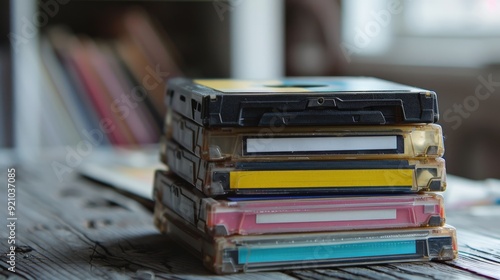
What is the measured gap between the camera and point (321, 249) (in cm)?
96

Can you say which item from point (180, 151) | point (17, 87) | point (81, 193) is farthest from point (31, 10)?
point (180, 151)

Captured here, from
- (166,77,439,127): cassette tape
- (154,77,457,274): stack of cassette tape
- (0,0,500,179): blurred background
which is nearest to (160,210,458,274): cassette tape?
(154,77,457,274): stack of cassette tape

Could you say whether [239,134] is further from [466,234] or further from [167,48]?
[167,48]

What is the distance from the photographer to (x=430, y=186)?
3.27ft

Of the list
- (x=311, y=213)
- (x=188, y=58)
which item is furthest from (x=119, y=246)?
(x=188, y=58)

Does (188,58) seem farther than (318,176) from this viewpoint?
Yes

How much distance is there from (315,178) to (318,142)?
0.04m

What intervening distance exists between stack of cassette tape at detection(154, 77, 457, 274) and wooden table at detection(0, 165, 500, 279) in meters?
0.03

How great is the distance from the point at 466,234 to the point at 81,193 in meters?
0.75

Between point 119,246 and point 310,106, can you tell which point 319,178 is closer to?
point 310,106

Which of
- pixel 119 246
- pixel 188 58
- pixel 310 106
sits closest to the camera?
pixel 310 106

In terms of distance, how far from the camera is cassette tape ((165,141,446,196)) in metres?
0.95

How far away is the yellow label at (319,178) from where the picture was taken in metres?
0.95

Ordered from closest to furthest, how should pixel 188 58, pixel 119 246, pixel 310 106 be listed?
pixel 310 106
pixel 119 246
pixel 188 58
